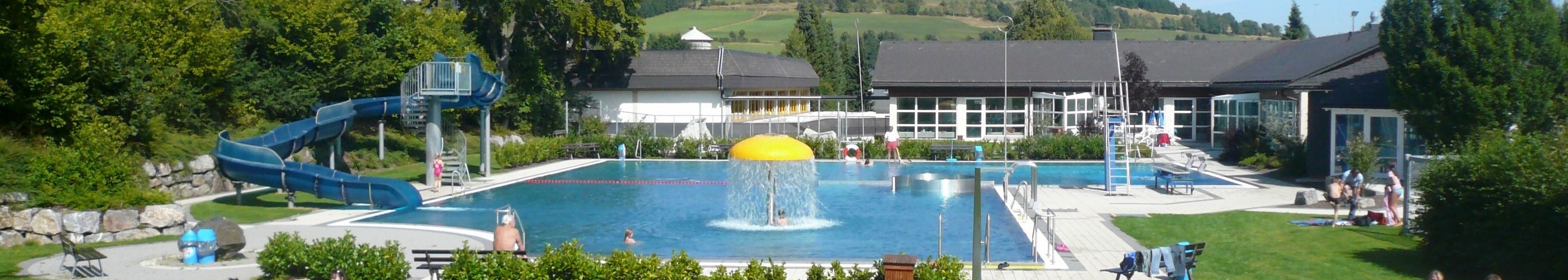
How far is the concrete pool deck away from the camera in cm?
1528

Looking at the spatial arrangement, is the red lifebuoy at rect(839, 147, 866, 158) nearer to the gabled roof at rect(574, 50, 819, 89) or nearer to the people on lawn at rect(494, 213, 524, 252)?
the gabled roof at rect(574, 50, 819, 89)

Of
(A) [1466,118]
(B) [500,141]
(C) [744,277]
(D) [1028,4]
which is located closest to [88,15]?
(C) [744,277]

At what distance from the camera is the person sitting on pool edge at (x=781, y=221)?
21.3 m

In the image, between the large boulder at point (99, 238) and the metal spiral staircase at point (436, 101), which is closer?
the large boulder at point (99, 238)

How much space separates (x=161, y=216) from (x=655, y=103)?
30.6 m

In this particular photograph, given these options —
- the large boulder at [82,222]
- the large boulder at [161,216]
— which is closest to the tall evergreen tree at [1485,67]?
the large boulder at [161,216]

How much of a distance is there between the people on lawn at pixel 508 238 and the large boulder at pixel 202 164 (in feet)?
43.3

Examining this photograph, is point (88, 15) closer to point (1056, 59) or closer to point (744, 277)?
point (744, 277)

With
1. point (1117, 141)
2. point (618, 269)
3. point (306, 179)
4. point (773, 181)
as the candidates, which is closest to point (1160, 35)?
point (1117, 141)

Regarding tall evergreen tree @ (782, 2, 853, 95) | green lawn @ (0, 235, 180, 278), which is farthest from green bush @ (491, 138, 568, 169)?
tall evergreen tree @ (782, 2, 853, 95)

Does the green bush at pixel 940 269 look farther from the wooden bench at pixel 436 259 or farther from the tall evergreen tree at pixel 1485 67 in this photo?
the tall evergreen tree at pixel 1485 67

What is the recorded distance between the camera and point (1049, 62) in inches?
1945

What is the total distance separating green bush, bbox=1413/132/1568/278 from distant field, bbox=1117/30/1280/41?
110 meters

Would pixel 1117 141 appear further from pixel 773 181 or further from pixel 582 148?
pixel 773 181
